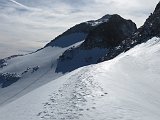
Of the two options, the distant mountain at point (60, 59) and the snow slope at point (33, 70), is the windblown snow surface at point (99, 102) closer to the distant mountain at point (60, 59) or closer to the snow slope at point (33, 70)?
the snow slope at point (33, 70)

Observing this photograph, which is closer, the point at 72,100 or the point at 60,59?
the point at 72,100

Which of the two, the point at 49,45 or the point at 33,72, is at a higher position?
the point at 49,45

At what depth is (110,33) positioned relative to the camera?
106938 millimetres

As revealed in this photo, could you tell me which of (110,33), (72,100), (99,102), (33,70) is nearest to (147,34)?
(72,100)

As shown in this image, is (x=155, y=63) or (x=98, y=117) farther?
(x=155, y=63)

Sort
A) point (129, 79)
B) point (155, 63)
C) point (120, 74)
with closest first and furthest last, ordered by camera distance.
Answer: point (129, 79) → point (120, 74) → point (155, 63)

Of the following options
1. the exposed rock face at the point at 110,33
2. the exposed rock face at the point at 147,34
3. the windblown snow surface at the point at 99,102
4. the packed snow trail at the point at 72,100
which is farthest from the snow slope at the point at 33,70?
the packed snow trail at the point at 72,100

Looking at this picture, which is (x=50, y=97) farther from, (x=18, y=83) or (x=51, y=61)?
(x=51, y=61)

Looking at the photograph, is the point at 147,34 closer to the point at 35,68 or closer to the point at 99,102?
the point at 99,102

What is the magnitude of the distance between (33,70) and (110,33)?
2624cm

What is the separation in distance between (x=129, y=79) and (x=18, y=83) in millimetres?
67572

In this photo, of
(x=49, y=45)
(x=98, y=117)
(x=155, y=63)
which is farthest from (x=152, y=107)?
(x=49, y=45)

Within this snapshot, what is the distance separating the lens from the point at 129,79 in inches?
1081

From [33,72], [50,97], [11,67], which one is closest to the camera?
[50,97]
